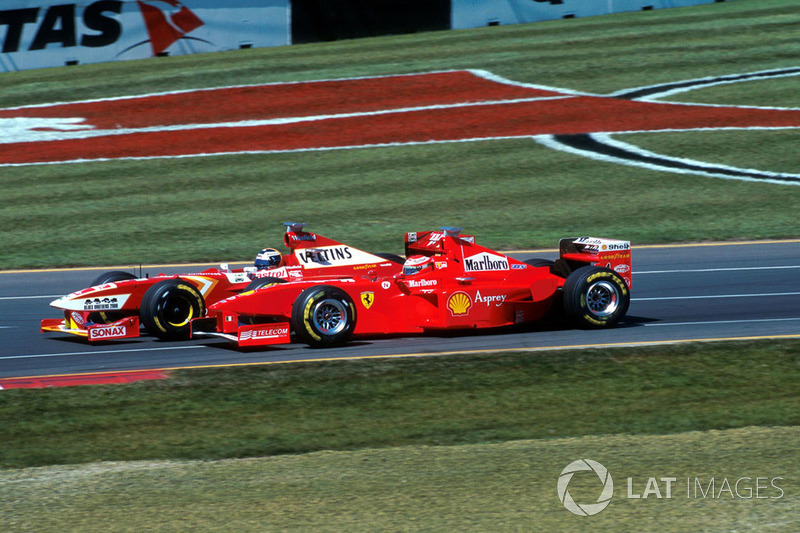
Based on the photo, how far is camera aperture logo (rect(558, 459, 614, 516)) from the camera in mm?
5922

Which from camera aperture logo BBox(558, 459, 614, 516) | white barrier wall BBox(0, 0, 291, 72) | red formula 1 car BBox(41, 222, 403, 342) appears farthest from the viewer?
white barrier wall BBox(0, 0, 291, 72)

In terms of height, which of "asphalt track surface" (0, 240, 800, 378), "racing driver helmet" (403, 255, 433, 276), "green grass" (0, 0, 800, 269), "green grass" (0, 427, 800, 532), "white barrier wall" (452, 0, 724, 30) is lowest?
"green grass" (0, 427, 800, 532)

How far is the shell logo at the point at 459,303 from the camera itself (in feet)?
38.3

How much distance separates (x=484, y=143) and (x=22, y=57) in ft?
49.1

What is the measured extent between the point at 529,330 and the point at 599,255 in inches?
45.6

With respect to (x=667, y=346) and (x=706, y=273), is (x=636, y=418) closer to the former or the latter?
(x=667, y=346)

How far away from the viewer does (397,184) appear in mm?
21500

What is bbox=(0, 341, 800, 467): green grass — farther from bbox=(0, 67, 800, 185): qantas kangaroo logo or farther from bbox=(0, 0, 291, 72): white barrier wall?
bbox=(0, 0, 291, 72): white barrier wall

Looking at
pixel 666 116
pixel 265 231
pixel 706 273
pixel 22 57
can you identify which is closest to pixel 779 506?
pixel 706 273

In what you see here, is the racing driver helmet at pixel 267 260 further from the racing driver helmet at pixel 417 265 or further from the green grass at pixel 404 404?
the green grass at pixel 404 404

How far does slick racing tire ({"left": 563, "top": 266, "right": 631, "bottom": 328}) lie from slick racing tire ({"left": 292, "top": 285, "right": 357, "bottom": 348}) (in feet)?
7.86
